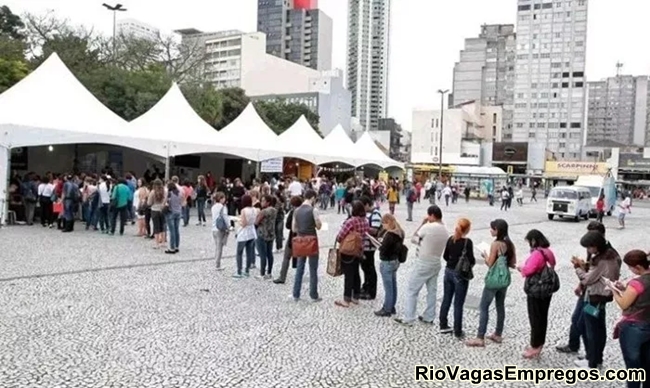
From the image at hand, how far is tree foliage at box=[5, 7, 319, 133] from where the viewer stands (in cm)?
3128

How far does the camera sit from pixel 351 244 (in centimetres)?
747

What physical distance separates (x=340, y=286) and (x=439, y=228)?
2850 millimetres

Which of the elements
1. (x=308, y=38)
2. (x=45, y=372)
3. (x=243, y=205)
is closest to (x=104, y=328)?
(x=45, y=372)

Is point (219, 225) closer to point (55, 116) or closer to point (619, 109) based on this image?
point (55, 116)

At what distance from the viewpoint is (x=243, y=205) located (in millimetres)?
9562

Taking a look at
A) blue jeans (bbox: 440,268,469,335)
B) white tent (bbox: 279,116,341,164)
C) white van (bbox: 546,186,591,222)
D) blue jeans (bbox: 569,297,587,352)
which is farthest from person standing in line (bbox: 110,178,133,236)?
white van (bbox: 546,186,591,222)

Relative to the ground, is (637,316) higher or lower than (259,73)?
lower

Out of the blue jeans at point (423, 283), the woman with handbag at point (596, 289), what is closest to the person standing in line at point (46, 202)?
the blue jeans at point (423, 283)

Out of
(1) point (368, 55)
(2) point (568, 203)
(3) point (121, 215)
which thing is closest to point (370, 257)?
(3) point (121, 215)

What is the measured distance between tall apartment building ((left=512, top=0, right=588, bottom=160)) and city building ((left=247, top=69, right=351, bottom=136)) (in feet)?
114

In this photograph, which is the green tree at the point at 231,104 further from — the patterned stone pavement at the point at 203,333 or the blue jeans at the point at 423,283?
the blue jeans at the point at 423,283

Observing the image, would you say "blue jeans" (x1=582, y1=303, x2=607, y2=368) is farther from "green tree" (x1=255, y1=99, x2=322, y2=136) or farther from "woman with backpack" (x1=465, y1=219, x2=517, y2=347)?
"green tree" (x1=255, y1=99, x2=322, y2=136)

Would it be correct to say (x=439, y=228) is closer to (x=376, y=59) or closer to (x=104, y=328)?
(x=104, y=328)

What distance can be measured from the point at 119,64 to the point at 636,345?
43094 mm
